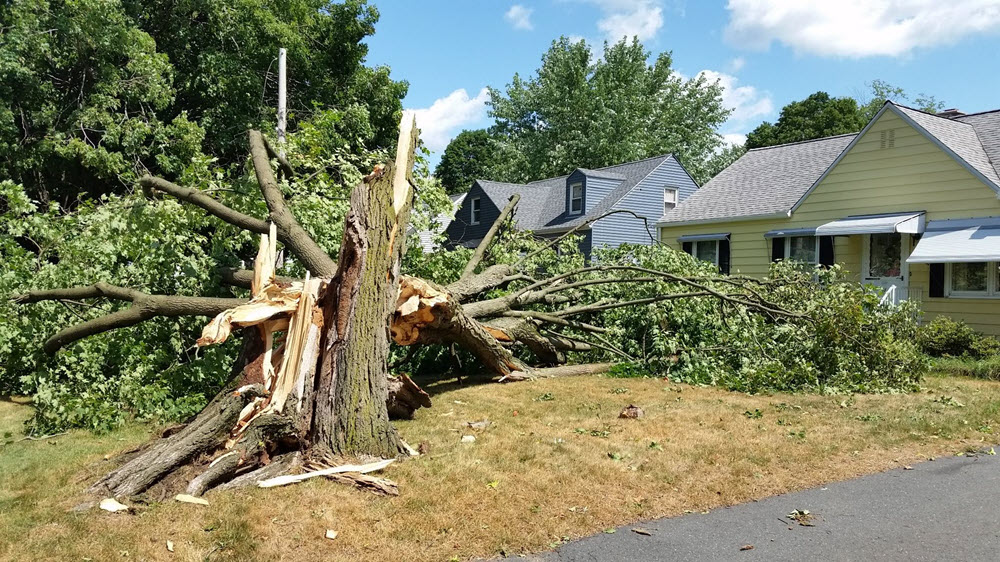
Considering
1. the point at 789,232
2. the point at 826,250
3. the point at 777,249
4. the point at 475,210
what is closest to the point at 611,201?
the point at 475,210

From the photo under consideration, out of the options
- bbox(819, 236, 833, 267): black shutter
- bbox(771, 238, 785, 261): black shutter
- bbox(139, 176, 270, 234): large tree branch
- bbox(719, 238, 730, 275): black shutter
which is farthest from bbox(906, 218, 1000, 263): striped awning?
bbox(139, 176, 270, 234): large tree branch

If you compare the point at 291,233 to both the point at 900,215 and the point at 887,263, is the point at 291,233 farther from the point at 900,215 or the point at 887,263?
the point at 887,263

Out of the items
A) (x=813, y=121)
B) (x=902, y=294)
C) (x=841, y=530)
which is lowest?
(x=841, y=530)

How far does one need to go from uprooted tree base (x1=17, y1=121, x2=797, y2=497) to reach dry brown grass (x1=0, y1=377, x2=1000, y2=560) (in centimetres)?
33

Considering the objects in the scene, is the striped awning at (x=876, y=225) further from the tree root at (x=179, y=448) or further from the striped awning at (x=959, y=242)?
the tree root at (x=179, y=448)

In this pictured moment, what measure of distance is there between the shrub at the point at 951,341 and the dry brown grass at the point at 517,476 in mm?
3704

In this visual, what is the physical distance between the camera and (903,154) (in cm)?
1352

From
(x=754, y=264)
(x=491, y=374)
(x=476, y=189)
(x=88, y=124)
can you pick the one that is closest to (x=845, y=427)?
(x=491, y=374)

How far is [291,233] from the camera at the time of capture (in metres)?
7.30

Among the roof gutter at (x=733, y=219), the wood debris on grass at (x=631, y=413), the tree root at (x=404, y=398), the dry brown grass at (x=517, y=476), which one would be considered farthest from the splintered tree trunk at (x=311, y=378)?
the roof gutter at (x=733, y=219)

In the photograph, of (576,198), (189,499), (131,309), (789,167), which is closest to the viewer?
(189,499)

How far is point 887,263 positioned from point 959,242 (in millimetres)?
2102

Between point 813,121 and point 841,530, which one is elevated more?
point 813,121

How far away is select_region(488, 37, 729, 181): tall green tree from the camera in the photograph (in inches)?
1407
